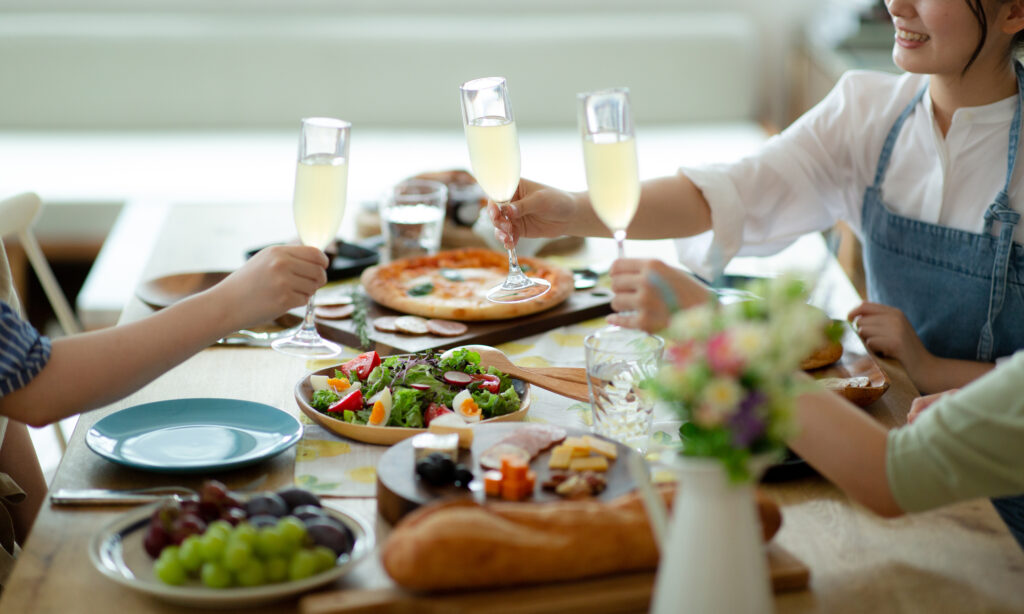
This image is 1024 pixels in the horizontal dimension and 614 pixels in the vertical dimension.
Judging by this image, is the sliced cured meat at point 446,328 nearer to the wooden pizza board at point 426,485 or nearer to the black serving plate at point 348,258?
the black serving plate at point 348,258

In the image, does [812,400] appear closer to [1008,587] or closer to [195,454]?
[1008,587]

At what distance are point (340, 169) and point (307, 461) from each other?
1.43ft

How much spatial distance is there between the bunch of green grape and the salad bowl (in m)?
0.33

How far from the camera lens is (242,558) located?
0.94 m

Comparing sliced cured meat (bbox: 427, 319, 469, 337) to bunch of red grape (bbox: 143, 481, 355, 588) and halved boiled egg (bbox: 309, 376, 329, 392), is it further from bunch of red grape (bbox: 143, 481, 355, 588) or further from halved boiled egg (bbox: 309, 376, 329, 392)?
bunch of red grape (bbox: 143, 481, 355, 588)

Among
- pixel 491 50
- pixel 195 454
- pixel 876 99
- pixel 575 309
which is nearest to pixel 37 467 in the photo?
pixel 195 454

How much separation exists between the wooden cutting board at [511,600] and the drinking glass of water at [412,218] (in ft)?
4.02

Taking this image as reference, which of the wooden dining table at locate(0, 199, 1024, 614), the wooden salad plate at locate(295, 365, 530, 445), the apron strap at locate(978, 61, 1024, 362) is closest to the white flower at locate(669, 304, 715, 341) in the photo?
the wooden dining table at locate(0, 199, 1024, 614)

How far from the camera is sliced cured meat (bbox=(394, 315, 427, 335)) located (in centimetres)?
172

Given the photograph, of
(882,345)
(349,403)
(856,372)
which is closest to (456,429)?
(349,403)

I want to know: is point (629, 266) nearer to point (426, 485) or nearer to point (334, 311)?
point (426, 485)

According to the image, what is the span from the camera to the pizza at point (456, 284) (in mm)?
1773

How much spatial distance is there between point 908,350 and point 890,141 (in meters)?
0.43

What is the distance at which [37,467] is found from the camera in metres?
1.78
